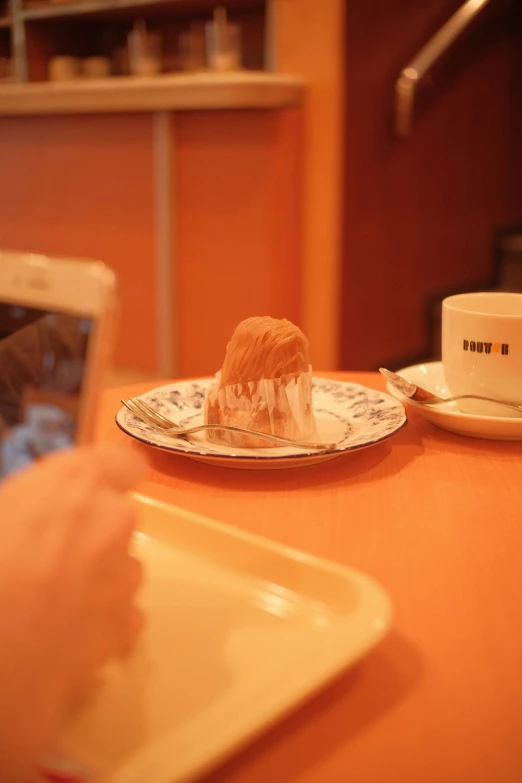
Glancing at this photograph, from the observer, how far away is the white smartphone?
0.31 meters

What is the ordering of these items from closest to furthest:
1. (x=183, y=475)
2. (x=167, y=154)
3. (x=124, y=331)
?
(x=183, y=475) → (x=167, y=154) → (x=124, y=331)

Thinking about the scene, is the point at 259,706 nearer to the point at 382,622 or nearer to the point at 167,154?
the point at 382,622

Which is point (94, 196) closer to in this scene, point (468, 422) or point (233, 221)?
point (233, 221)

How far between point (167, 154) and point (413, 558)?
208 centimetres

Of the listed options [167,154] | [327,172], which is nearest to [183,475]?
[327,172]

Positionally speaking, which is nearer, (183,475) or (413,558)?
(413,558)

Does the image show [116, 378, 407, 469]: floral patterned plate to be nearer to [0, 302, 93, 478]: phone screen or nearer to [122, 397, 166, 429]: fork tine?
[122, 397, 166, 429]: fork tine

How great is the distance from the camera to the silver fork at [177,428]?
60 centimetres

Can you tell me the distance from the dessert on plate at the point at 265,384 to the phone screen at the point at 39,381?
0.31m

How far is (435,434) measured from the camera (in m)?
0.70

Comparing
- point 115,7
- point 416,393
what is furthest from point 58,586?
point 115,7

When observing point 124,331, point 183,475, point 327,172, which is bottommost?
point 124,331

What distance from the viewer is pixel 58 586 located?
0.28 metres

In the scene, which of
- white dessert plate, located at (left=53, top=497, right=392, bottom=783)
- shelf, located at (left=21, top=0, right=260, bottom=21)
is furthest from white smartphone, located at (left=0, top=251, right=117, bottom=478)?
shelf, located at (left=21, top=0, right=260, bottom=21)
